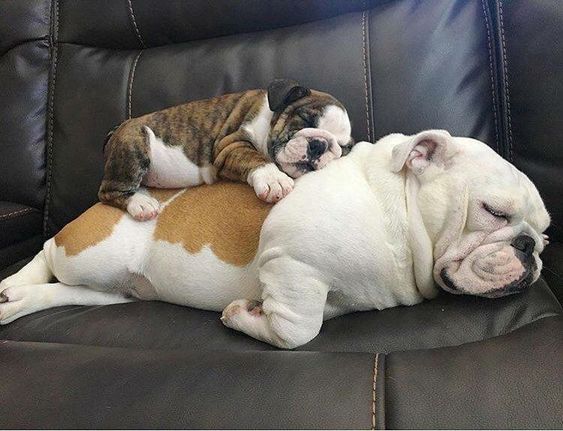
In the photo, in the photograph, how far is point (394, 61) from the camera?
1.63 metres

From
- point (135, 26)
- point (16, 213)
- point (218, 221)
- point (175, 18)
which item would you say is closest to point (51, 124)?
point (16, 213)

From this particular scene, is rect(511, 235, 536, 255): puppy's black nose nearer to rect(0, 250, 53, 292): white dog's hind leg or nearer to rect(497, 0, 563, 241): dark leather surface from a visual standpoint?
rect(497, 0, 563, 241): dark leather surface

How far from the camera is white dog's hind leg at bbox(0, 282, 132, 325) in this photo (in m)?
1.42

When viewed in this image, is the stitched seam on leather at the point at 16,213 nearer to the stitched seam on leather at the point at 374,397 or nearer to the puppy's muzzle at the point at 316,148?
the puppy's muzzle at the point at 316,148

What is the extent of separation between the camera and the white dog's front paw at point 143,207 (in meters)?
1.46

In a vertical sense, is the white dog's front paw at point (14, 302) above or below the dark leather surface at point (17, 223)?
above

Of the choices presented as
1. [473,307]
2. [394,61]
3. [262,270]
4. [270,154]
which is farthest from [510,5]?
[262,270]

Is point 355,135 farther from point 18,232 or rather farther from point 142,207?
point 18,232

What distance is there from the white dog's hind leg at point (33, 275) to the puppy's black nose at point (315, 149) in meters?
0.90

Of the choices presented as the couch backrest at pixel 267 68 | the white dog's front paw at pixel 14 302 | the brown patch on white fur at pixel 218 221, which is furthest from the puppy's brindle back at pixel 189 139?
the white dog's front paw at pixel 14 302

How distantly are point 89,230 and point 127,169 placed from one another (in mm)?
213

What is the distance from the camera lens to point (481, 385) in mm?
789

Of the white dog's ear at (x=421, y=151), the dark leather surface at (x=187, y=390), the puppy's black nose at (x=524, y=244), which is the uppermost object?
the white dog's ear at (x=421, y=151)

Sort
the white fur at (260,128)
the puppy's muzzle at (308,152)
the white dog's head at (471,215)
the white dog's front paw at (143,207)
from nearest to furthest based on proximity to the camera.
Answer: the white dog's head at (471,215)
the puppy's muzzle at (308,152)
the white dog's front paw at (143,207)
the white fur at (260,128)
